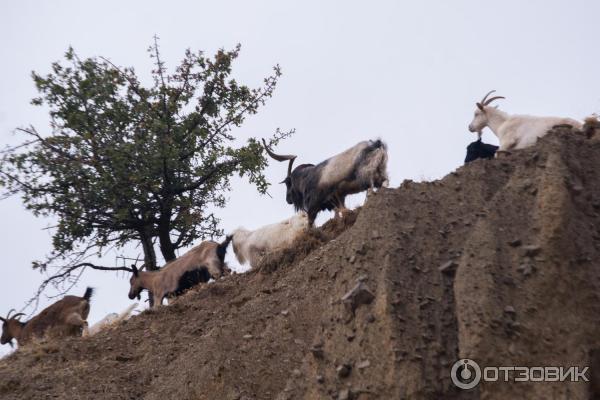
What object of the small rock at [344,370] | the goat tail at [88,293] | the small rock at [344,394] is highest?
the goat tail at [88,293]

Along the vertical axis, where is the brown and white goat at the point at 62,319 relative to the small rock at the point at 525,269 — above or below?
above

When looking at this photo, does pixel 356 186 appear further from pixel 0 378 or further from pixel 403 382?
pixel 403 382

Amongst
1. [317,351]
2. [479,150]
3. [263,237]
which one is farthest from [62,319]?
[317,351]

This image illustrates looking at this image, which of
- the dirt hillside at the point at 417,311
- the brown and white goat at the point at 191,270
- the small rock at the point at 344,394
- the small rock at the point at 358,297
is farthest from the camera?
the brown and white goat at the point at 191,270

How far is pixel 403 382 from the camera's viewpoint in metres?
8.08

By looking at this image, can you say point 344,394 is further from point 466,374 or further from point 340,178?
point 340,178

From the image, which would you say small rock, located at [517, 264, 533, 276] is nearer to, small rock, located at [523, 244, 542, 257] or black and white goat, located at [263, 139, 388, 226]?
small rock, located at [523, 244, 542, 257]

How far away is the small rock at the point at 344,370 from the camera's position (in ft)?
28.3

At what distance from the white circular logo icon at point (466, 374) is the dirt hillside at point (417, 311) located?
7 cm

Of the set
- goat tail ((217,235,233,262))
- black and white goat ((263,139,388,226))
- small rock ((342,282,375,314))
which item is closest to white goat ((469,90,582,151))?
black and white goat ((263,139,388,226))

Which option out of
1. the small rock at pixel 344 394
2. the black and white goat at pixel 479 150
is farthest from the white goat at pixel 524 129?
the small rock at pixel 344 394

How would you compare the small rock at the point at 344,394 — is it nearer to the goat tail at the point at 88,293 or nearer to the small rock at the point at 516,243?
the small rock at the point at 516,243

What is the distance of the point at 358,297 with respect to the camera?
9250mm

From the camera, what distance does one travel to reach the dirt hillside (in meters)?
8.08
